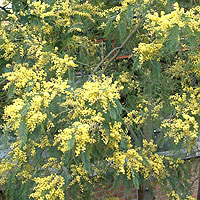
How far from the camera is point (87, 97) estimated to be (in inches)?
91.6

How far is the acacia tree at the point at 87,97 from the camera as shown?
2358mm

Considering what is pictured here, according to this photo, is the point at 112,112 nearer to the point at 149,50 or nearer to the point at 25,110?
the point at 25,110

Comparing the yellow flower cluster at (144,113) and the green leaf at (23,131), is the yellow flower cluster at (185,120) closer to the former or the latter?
the yellow flower cluster at (144,113)

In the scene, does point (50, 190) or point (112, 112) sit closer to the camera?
point (112, 112)

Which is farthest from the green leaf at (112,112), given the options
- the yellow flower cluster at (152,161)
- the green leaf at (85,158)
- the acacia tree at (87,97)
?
the yellow flower cluster at (152,161)

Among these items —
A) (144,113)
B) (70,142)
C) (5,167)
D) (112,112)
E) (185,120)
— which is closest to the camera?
(70,142)

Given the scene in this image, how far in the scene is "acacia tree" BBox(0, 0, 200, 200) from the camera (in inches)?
92.8

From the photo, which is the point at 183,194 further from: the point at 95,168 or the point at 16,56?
the point at 16,56

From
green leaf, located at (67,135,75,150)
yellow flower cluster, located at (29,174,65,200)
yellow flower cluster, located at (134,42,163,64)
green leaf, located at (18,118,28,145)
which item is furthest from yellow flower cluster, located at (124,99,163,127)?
green leaf, located at (18,118,28,145)

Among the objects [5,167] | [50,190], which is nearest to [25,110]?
[50,190]

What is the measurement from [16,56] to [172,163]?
1.86 metres

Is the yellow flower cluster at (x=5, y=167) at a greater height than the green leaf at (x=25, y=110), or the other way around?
the green leaf at (x=25, y=110)

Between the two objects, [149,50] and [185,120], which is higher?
[149,50]

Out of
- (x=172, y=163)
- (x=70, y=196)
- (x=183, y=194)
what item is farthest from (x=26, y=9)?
(x=183, y=194)
